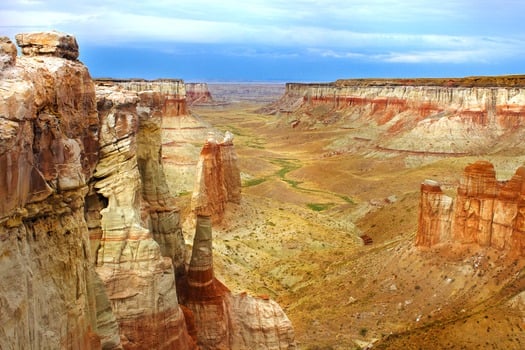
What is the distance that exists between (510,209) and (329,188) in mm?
48388

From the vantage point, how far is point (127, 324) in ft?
55.6

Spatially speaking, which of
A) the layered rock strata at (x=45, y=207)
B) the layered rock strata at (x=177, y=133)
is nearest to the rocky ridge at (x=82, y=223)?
the layered rock strata at (x=45, y=207)

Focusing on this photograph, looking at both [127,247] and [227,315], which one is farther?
[227,315]

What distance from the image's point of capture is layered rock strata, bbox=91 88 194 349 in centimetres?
1641

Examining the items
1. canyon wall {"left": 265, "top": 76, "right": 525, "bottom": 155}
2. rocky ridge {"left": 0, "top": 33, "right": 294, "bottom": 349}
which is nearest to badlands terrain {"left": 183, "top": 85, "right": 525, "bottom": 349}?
rocky ridge {"left": 0, "top": 33, "right": 294, "bottom": 349}

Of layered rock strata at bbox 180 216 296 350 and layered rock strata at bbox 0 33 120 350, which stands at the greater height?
layered rock strata at bbox 0 33 120 350

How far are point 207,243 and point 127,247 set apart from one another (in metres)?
6.47

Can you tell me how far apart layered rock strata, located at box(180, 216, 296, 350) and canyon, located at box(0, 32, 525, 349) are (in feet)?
0.17

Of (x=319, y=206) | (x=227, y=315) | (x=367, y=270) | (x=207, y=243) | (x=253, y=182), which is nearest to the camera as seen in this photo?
(x=227, y=315)

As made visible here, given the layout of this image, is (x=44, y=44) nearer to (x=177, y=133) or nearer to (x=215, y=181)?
(x=215, y=181)

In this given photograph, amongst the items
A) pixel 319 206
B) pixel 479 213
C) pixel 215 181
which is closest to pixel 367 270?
pixel 479 213

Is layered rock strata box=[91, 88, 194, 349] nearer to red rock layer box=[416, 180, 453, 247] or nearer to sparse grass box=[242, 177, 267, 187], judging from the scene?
red rock layer box=[416, 180, 453, 247]

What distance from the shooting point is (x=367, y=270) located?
3725 cm

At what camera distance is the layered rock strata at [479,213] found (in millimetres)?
31969
